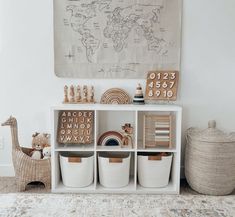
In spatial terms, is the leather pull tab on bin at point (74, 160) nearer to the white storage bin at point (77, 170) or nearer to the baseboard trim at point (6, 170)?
the white storage bin at point (77, 170)

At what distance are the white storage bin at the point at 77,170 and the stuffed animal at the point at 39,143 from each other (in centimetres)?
24

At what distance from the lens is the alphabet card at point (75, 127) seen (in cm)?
271

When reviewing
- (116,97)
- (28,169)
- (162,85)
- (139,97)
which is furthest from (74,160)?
(162,85)

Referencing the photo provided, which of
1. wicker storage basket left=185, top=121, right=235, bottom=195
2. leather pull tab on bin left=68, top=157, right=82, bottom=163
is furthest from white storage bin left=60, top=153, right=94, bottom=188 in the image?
wicker storage basket left=185, top=121, right=235, bottom=195

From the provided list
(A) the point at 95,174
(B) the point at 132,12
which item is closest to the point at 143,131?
(A) the point at 95,174

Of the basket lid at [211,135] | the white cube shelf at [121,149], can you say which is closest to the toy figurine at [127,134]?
the white cube shelf at [121,149]

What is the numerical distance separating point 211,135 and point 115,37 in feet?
3.96

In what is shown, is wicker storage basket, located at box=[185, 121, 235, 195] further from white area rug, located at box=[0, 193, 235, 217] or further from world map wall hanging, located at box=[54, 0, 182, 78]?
world map wall hanging, located at box=[54, 0, 182, 78]

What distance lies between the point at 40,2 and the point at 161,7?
1.09m

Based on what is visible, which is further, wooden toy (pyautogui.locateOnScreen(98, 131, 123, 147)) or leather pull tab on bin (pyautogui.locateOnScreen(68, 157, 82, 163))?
wooden toy (pyautogui.locateOnScreen(98, 131, 123, 147))

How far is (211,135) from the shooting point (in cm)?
263

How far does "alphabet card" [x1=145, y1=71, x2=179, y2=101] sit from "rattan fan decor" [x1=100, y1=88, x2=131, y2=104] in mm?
192

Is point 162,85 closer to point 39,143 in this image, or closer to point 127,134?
point 127,134

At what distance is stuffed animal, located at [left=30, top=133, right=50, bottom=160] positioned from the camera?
2815 mm
